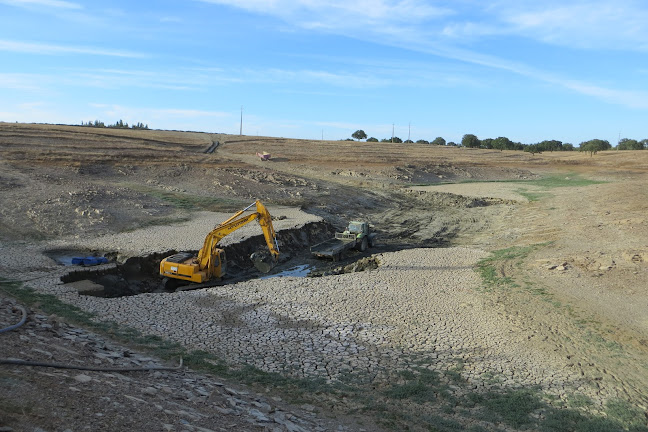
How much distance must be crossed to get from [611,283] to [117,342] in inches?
581

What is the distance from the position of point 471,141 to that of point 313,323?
97009 mm

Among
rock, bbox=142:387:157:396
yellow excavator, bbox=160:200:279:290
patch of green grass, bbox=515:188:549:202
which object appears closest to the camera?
rock, bbox=142:387:157:396

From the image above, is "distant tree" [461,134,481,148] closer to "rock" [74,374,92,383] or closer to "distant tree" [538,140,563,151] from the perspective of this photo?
"distant tree" [538,140,563,151]

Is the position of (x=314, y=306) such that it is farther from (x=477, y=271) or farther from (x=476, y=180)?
(x=476, y=180)

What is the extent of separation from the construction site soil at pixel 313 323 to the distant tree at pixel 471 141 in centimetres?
7374

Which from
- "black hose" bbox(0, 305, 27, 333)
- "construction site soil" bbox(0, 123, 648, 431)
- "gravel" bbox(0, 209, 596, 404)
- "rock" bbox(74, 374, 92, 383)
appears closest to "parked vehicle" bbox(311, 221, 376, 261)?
"construction site soil" bbox(0, 123, 648, 431)

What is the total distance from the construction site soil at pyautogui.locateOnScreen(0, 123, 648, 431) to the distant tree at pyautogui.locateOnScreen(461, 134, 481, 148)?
7374cm

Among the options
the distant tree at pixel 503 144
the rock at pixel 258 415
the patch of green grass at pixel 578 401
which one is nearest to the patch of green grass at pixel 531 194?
the patch of green grass at pixel 578 401

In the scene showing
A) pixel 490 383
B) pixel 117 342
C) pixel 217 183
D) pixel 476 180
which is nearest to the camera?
pixel 490 383

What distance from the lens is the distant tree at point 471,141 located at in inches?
4102

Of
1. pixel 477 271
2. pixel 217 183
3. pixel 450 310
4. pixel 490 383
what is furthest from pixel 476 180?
pixel 490 383

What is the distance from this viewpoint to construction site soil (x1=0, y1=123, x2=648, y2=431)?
8.70m

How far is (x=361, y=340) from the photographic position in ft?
41.0

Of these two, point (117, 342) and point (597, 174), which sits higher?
point (597, 174)
